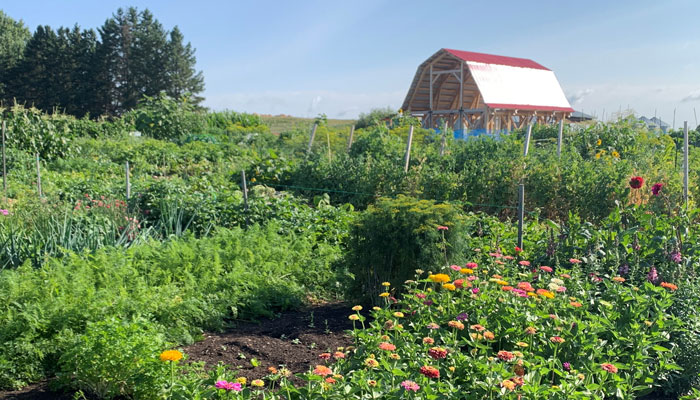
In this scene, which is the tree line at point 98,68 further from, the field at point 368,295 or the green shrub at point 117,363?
the green shrub at point 117,363

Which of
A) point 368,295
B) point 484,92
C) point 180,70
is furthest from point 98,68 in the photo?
point 368,295

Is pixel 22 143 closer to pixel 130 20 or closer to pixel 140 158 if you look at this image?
pixel 140 158

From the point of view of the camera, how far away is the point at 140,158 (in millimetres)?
14406

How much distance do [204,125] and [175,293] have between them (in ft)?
59.6

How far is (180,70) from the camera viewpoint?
45969 mm

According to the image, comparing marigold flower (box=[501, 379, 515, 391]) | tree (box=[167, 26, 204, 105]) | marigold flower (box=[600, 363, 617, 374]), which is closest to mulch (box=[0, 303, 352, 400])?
marigold flower (box=[501, 379, 515, 391])

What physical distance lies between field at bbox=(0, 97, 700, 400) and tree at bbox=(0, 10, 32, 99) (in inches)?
1702

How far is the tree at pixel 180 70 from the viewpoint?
149 ft

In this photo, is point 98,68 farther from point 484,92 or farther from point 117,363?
point 117,363

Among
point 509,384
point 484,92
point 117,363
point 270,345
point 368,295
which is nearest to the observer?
point 509,384

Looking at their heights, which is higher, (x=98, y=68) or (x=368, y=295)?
(x=98, y=68)

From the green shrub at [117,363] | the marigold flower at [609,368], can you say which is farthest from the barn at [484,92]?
the green shrub at [117,363]

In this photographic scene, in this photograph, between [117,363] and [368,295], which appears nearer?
[117,363]

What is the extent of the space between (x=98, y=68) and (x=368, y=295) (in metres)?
45.4
